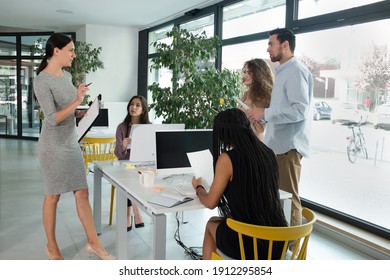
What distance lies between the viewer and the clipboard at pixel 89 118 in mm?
2348

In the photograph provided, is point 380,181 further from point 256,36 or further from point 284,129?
point 256,36

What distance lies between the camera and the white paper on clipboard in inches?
92.6

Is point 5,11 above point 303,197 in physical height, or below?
above

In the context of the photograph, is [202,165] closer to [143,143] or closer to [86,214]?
[143,143]

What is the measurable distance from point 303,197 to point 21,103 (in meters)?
7.60

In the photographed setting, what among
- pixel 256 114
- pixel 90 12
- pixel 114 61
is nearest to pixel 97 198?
pixel 256 114

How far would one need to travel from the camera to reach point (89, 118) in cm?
243

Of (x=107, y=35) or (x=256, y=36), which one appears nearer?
(x=256, y=36)

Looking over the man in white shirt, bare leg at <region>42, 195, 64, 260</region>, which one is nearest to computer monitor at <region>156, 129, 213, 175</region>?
the man in white shirt

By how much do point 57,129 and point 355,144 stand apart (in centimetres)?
269

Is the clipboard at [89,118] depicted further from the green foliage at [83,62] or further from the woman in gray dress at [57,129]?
the green foliage at [83,62]
